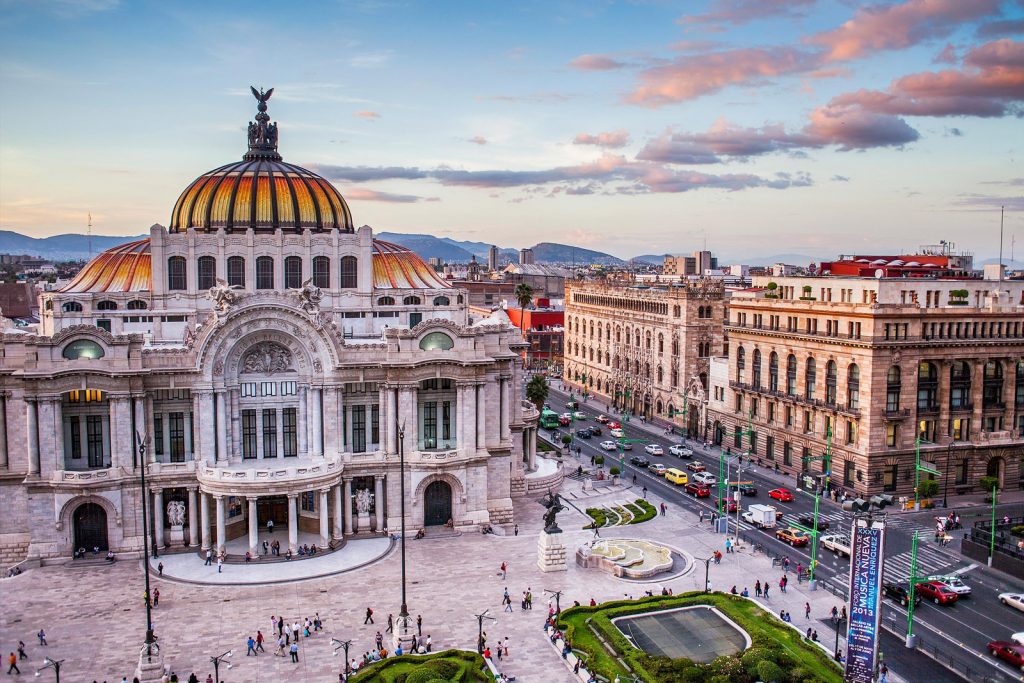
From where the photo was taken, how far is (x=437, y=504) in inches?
3041

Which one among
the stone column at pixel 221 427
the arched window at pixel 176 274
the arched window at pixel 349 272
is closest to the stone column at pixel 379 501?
the stone column at pixel 221 427

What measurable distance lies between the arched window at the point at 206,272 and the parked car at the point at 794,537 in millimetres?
55402

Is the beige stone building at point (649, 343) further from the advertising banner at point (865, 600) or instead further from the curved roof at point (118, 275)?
the curved roof at point (118, 275)

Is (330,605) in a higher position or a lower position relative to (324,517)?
lower

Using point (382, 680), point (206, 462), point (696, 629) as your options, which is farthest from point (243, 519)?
point (696, 629)

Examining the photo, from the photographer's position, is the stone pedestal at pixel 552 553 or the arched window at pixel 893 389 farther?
the arched window at pixel 893 389

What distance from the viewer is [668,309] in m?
125

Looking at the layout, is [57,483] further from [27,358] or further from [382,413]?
[382,413]

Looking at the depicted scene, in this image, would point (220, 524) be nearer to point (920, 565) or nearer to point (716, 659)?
point (716, 659)

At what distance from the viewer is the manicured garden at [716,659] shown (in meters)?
48.4

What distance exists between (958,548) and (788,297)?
40.5 m

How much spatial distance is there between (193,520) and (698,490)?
155 ft

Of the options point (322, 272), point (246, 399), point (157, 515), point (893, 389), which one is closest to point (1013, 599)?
point (893, 389)

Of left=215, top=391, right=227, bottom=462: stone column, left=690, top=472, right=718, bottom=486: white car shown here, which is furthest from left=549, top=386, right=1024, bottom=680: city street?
left=215, top=391, right=227, bottom=462: stone column
